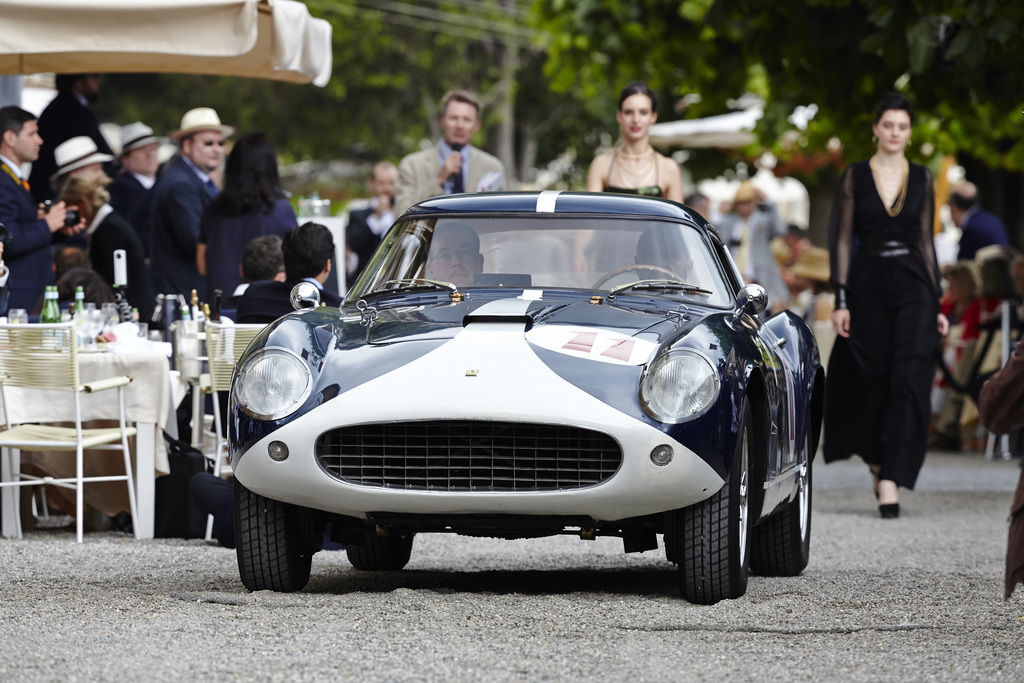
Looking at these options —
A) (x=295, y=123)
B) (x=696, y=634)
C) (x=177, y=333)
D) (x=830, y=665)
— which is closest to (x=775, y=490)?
(x=696, y=634)

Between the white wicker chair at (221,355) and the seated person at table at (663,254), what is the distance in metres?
2.14

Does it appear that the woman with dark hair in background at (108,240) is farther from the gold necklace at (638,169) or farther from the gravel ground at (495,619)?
the gold necklace at (638,169)

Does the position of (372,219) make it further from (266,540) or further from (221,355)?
(266,540)

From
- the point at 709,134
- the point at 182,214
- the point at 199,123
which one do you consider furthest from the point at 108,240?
the point at 709,134

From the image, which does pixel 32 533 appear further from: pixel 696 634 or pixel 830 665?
pixel 830 665

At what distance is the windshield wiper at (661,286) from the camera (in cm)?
629

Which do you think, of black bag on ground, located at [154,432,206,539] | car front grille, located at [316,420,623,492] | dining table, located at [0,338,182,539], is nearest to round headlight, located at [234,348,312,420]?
car front grille, located at [316,420,623,492]

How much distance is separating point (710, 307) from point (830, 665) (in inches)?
72.4

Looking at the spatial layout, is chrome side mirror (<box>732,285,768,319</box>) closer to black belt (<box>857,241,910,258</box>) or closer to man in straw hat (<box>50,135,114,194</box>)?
black belt (<box>857,241,910,258</box>)

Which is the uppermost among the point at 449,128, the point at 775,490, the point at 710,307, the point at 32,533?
the point at 449,128

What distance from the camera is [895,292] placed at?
9664mm

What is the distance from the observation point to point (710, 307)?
20.6ft

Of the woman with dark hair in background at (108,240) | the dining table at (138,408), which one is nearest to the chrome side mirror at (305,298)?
the dining table at (138,408)

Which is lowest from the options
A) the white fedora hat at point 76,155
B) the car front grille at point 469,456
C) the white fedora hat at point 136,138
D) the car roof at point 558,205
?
the car front grille at point 469,456
